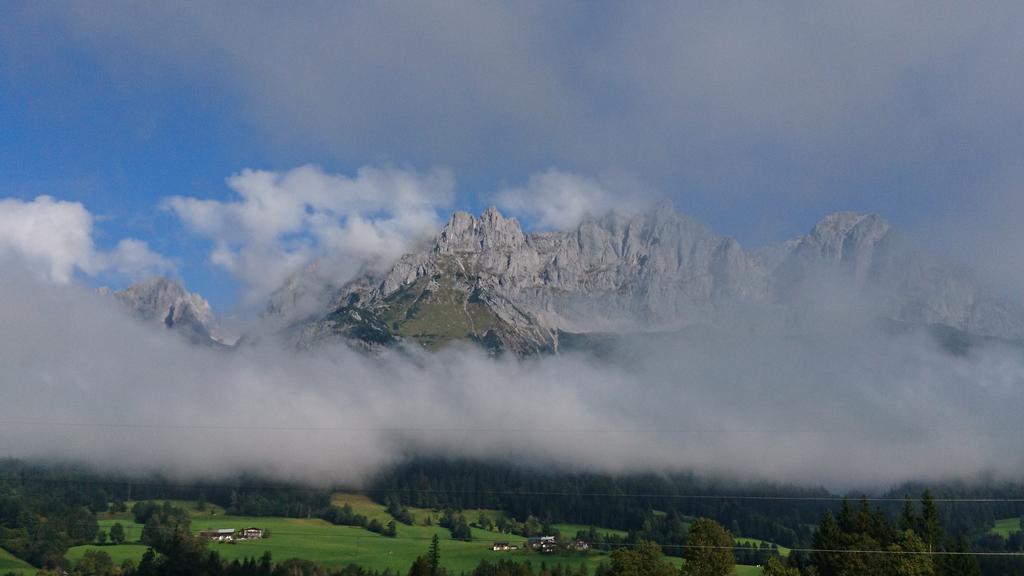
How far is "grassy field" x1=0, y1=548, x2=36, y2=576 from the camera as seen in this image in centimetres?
10425

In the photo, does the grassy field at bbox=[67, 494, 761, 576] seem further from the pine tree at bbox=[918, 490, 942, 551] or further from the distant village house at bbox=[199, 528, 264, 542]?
the pine tree at bbox=[918, 490, 942, 551]

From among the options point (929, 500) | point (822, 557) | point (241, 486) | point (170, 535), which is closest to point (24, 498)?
point (170, 535)

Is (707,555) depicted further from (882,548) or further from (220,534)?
(220,534)

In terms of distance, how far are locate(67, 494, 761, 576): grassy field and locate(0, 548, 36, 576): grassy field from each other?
6.06 metres

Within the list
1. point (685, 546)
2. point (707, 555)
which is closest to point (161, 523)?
point (685, 546)

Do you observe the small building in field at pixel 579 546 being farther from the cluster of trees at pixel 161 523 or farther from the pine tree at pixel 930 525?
the pine tree at pixel 930 525

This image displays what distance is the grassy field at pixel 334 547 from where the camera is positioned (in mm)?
126375

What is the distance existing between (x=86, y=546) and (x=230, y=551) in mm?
19574

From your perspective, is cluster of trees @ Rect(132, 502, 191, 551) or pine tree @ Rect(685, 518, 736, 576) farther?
cluster of trees @ Rect(132, 502, 191, 551)

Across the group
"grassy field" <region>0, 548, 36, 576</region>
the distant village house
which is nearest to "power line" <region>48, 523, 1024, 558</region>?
the distant village house

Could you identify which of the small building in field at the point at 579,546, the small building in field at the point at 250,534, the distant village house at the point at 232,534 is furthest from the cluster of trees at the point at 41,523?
the small building in field at the point at 579,546

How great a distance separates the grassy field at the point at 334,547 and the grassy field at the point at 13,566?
6.06 m

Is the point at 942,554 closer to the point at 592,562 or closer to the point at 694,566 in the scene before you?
the point at 694,566

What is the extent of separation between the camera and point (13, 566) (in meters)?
107
